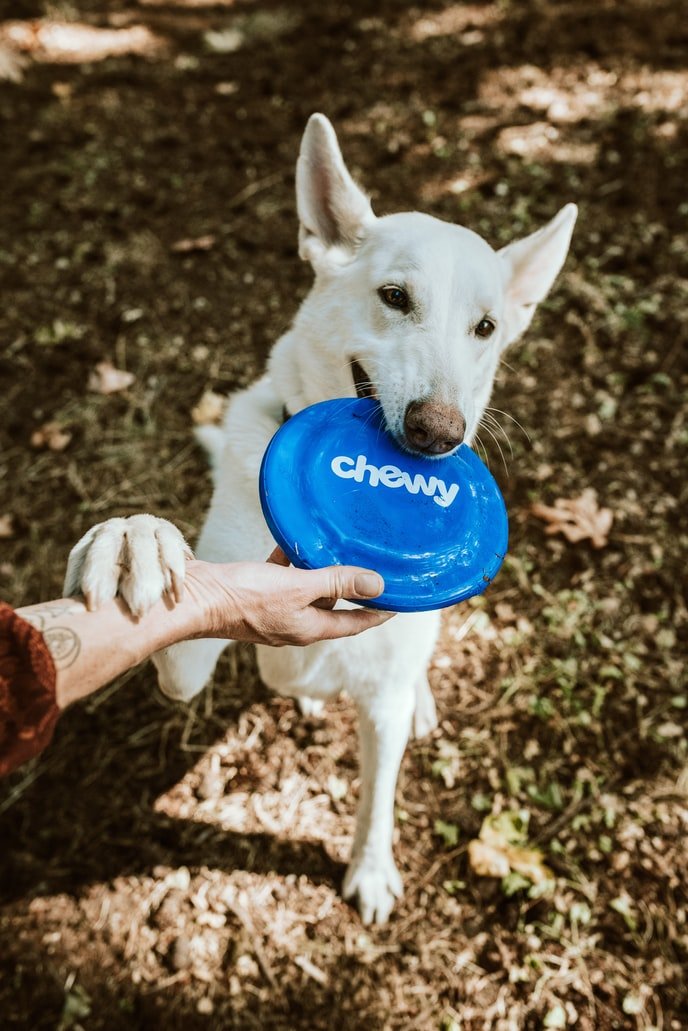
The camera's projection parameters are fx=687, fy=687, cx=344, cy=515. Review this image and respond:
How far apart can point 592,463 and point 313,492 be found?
2.73m

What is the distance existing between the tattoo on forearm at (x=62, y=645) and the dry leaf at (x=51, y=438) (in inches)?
118

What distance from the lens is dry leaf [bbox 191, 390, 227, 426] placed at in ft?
14.8

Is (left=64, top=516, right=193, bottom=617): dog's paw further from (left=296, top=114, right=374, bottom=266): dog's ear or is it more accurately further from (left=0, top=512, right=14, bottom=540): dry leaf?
(left=0, top=512, right=14, bottom=540): dry leaf

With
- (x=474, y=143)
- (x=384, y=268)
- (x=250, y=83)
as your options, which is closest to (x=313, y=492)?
(x=384, y=268)

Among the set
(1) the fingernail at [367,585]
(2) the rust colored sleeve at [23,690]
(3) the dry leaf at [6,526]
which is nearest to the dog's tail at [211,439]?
(3) the dry leaf at [6,526]

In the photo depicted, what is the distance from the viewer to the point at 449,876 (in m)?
3.13

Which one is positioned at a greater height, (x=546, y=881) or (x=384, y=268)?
(x=384, y=268)

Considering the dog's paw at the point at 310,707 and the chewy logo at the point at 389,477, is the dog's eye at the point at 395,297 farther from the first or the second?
the dog's paw at the point at 310,707

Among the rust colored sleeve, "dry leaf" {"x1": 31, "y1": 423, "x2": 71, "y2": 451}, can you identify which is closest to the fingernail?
the rust colored sleeve

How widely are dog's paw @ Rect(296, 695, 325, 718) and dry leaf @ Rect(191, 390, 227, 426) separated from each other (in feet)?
6.40

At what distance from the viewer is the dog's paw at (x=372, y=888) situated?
2.98 meters

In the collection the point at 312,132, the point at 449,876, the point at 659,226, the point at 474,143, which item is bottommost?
the point at 449,876

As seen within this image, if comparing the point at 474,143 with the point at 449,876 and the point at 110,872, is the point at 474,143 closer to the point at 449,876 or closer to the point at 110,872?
the point at 449,876

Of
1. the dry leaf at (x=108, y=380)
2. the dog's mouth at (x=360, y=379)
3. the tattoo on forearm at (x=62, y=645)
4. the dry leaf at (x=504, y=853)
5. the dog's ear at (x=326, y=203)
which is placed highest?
the dog's ear at (x=326, y=203)
